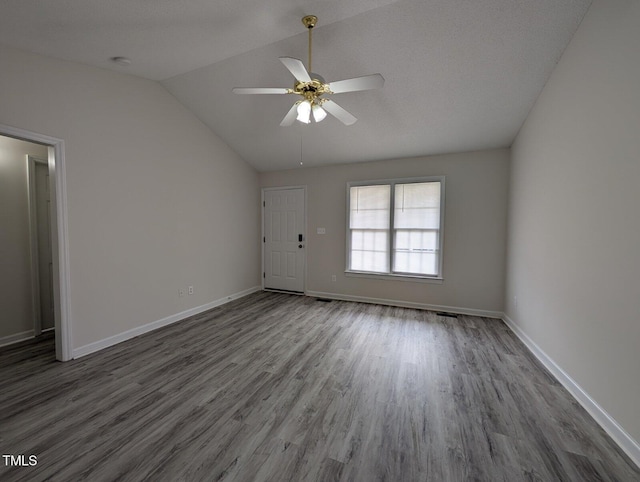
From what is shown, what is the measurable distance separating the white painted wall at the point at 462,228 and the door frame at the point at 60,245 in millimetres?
3641

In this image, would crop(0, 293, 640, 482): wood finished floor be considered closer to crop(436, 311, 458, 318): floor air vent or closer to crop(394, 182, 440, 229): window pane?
crop(436, 311, 458, 318): floor air vent

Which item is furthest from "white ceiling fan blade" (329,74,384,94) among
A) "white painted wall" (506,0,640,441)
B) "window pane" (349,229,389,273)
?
"window pane" (349,229,389,273)

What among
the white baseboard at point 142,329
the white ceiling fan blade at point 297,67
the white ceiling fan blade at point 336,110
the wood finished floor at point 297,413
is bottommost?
the wood finished floor at point 297,413

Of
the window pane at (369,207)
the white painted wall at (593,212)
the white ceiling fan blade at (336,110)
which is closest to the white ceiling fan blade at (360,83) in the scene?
the white ceiling fan blade at (336,110)

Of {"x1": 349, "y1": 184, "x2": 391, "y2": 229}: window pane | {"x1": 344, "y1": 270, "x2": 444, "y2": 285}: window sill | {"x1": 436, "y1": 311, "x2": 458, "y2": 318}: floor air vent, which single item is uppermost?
{"x1": 349, "y1": 184, "x2": 391, "y2": 229}: window pane

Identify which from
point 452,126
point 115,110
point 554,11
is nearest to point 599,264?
point 554,11

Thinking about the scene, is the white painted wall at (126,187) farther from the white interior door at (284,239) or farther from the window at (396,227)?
the window at (396,227)

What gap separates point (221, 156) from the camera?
4312 mm

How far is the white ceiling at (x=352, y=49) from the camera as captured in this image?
1993mm

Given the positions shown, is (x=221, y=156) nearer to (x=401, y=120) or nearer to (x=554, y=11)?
(x=401, y=120)

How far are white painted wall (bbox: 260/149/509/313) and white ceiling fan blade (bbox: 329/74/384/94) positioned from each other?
8.55ft

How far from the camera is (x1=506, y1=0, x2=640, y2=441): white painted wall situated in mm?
1528

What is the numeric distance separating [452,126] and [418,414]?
3341 mm

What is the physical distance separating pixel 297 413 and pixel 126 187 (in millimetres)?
3029
